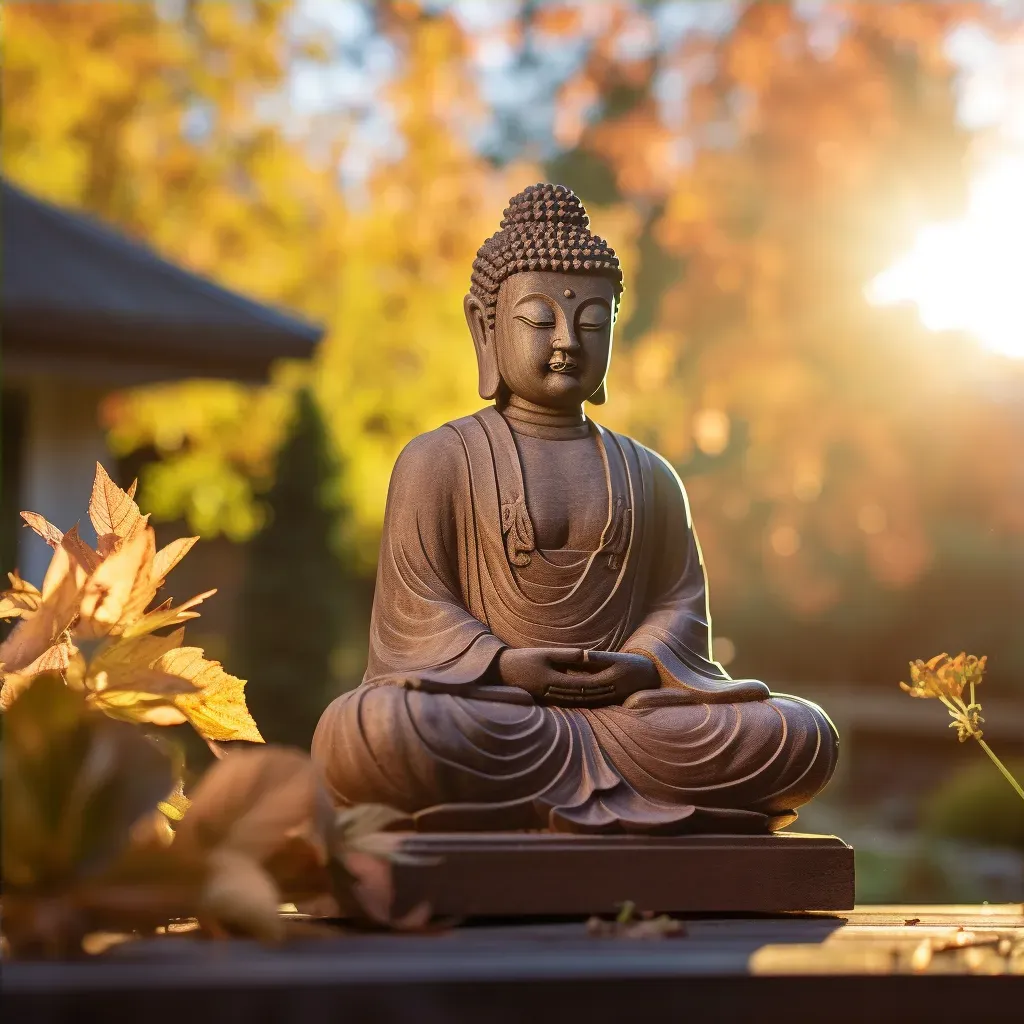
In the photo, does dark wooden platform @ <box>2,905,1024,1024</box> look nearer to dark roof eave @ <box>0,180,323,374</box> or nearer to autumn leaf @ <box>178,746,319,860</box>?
autumn leaf @ <box>178,746,319,860</box>

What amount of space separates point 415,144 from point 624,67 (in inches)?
131

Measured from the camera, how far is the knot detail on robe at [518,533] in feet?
11.4

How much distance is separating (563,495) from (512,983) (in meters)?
1.67

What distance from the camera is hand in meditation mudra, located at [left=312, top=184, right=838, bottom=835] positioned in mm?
3039

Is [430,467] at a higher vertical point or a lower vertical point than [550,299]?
lower

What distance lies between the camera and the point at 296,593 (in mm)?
8859

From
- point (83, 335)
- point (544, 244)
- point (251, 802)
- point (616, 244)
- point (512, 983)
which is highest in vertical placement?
point (616, 244)

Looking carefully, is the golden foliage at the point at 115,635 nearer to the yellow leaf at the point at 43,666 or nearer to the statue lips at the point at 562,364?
the yellow leaf at the point at 43,666

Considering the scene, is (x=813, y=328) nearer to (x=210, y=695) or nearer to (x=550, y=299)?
(x=550, y=299)

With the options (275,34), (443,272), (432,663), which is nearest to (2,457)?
(443,272)

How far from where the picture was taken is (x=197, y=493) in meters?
10.5

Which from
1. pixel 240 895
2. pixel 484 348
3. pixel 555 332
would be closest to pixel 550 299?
pixel 555 332

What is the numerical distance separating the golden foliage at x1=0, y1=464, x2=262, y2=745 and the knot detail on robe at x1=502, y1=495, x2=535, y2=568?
110 cm

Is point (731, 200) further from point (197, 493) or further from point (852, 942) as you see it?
point (852, 942)
